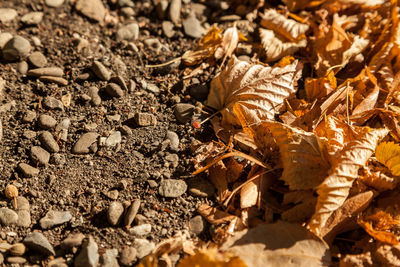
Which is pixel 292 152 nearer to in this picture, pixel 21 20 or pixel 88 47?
pixel 88 47

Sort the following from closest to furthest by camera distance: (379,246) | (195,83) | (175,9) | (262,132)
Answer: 1. (379,246)
2. (262,132)
3. (195,83)
4. (175,9)

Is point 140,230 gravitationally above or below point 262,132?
below

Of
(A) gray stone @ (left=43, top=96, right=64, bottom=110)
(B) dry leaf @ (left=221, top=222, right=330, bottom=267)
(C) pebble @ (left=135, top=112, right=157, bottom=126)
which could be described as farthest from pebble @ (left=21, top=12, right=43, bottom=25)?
(B) dry leaf @ (left=221, top=222, right=330, bottom=267)

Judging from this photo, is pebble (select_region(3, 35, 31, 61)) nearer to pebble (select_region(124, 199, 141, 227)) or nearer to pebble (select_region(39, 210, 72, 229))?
pebble (select_region(39, 210, 72, 229))

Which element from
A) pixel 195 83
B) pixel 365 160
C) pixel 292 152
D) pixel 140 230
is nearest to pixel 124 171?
pixel 140 230

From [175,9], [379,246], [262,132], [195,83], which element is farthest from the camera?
[175,9]

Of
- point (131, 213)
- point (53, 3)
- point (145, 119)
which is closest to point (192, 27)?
point (145, 119)
